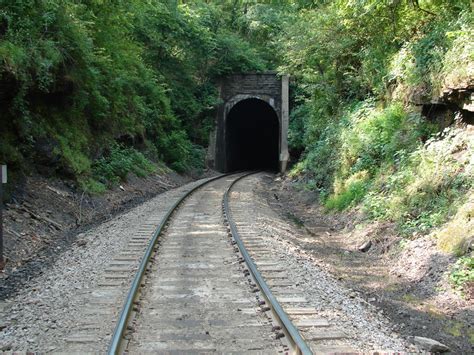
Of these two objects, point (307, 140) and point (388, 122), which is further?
point (307, 140)

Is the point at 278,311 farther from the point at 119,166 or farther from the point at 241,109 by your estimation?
the point at 241,109

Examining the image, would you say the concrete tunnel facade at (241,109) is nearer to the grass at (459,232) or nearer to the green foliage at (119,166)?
the green foliage at (119,166)

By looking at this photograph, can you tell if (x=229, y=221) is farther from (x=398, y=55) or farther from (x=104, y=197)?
(x=398, y=55)

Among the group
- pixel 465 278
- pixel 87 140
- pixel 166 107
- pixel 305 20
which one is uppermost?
pixel 305 20

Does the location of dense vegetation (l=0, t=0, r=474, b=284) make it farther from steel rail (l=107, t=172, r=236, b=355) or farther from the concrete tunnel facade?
the concrete tunnel facade

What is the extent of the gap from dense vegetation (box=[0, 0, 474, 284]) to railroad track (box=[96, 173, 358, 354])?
9.07ft

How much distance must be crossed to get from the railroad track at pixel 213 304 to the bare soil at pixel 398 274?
3.91ft

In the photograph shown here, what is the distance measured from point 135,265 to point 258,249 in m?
2.17

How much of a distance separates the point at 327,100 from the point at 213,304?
14636 mm

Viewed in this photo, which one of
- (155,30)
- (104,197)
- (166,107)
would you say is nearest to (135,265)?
(104,197)

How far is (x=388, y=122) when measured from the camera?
12211mm

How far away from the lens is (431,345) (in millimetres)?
4918

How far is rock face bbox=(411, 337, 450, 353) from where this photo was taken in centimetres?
489

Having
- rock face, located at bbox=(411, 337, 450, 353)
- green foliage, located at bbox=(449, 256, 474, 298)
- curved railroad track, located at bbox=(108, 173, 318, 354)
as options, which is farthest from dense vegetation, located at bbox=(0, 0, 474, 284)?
curved railroad track, located at bbox=(108, 173, 318, 354)
